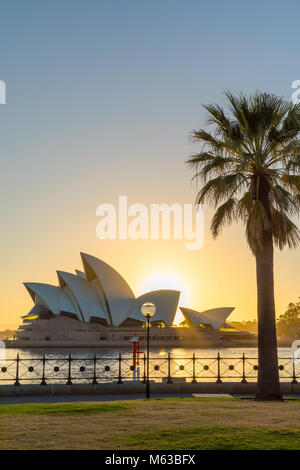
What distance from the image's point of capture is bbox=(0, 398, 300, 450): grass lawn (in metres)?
6.36

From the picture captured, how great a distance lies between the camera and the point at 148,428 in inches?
295

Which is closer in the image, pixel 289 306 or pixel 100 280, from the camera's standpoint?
pixel 100 280

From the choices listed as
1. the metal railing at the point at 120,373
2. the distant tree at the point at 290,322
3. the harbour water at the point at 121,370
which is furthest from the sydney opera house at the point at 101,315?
the distant tree at the point at 290,322

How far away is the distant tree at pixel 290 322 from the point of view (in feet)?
508

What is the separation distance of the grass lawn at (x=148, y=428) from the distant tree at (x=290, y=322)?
496ft

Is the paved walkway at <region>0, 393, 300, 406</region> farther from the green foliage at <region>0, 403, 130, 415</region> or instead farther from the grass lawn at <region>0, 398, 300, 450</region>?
the grass lawn at <region>0, 398, 300, 450</region>

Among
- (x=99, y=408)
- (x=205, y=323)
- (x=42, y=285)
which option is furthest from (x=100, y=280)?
(x=99, y=408)

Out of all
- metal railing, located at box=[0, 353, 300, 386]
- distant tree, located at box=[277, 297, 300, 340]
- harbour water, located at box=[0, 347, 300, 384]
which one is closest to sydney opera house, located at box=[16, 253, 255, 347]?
harbour water, located at box=[0, 347, 300, 384]

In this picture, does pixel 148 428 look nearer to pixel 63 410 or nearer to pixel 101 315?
pixel 63 410

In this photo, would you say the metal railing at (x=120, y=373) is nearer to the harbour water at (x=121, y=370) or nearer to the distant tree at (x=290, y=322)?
the harbour water at (x=121, y=370)
